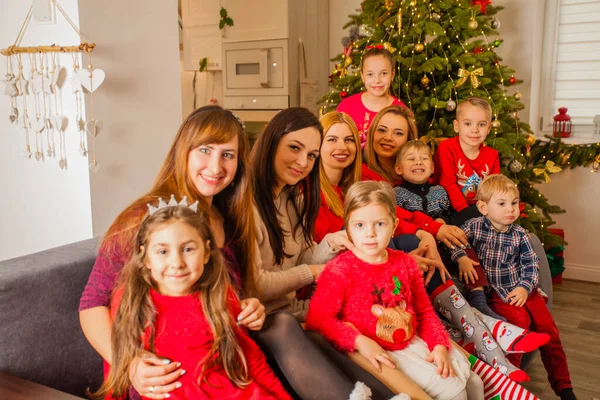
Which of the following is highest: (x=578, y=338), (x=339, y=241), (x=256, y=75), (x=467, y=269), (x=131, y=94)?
(x=256, y=75)

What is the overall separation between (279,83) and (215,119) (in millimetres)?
3509

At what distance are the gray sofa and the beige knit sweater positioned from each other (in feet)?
1.69

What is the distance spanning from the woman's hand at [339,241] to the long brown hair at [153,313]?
0.54m

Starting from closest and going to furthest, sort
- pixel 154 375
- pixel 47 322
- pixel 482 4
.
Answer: pixel 154 375, pixel 47 322, pixel 482 4

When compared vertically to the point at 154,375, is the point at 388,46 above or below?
above

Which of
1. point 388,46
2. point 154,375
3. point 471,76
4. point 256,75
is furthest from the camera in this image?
point 256,75

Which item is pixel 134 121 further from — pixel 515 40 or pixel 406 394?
pixel 515 40

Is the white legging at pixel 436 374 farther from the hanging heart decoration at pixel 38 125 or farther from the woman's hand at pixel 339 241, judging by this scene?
the hanging heart decoration at pixel 38 125

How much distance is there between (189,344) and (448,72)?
272 centimetres

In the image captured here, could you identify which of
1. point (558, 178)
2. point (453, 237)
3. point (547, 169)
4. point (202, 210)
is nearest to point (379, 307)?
point (202, 210)

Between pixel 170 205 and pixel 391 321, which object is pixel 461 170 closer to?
pixel 391 321

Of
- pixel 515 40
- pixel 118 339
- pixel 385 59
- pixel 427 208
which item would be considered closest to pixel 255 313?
pixel 118 339

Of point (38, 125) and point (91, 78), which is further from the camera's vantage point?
point (38, 125)

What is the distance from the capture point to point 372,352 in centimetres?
151
